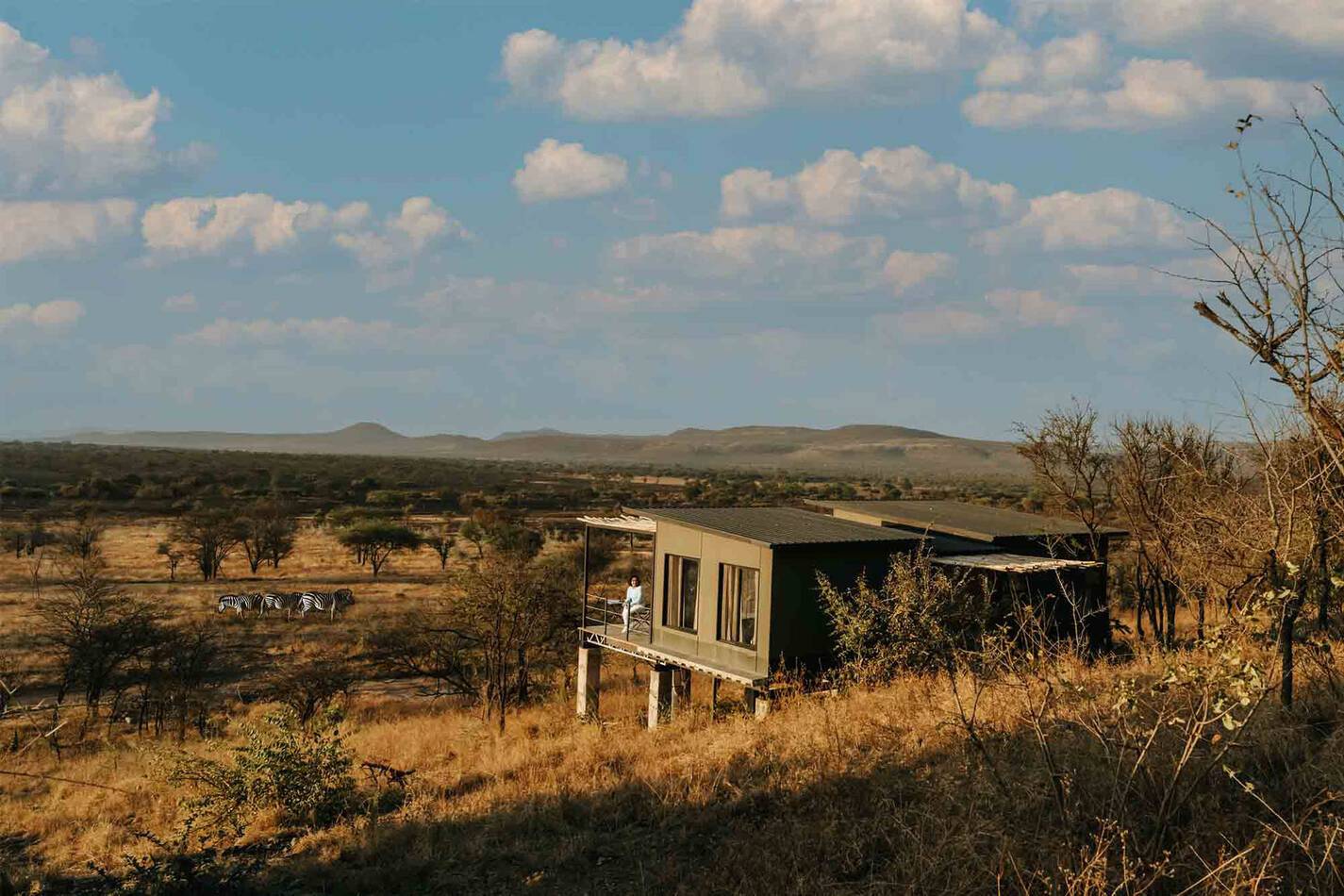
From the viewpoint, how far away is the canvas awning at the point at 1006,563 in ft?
62.2

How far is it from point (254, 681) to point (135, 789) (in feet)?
43.9

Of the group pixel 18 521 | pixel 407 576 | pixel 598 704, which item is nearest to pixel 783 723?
pixel 598 704

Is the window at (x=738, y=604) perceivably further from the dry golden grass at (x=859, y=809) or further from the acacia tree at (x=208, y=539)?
the acacia tree at (x=208, y=539)

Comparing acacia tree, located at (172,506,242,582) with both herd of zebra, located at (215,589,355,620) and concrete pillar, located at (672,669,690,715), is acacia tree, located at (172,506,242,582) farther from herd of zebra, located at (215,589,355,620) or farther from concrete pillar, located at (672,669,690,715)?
concrete pillar, located at (672,669,690,715)

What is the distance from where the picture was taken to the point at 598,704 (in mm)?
25266

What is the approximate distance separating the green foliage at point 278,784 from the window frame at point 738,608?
8582mm

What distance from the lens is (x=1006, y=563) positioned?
2008 centimetres

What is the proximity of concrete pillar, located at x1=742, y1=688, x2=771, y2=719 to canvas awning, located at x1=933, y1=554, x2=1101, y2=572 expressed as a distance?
13.9 feet

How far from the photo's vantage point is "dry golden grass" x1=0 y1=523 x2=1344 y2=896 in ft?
22.8

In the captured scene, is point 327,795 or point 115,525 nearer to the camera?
point 327,795

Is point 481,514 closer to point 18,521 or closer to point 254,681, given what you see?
point 18,521

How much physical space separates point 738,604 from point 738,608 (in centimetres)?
10

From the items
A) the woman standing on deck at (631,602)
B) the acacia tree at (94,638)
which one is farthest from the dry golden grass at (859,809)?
the acacia tree at (94,638)

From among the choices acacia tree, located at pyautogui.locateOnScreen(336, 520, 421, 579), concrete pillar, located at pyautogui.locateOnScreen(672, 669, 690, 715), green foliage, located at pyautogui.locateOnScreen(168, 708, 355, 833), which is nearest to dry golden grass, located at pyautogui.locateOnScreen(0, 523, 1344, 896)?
green foliage, located at pyautogui.locateOnScreen(168, 708, 355, 833)
